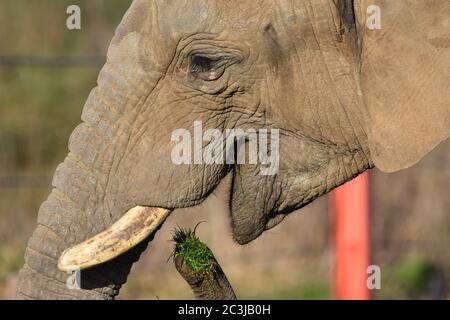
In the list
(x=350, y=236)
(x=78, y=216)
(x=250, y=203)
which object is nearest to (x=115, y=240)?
(x=78, y=216)

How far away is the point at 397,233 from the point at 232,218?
4.00m

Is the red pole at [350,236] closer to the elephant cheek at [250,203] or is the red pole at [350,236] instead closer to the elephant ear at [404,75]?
the elephant cheek at [250,203]

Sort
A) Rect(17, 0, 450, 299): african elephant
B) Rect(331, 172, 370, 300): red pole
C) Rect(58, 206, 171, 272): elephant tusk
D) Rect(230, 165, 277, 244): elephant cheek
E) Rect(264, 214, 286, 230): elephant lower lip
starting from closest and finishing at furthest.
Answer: Rect(58, 206, 171, 272): elephant tusk → Rect(17, 0, 450, 299): african elephant → Rect(230, 165, 277, 244): elephant cheek → Rect(264, 214, 286, 230): elephant lower lip → Rect(331, 172, 370, 300): red pole

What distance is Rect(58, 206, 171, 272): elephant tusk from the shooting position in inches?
135

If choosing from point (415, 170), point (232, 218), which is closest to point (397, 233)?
point (415, 170)

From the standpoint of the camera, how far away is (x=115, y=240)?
3479 millimetres

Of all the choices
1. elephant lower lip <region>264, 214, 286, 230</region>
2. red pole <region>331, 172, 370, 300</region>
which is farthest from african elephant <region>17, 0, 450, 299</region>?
red pole <region>331, 172, 370, 300</region>

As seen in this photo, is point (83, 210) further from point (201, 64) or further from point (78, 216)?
point (201, 64)

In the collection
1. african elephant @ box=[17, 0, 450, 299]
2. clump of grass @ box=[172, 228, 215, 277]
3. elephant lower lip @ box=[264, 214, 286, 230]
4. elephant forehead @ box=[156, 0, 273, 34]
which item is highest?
elephant forehead @ box=[156, 0, 273, 34]

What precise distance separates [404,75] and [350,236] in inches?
115

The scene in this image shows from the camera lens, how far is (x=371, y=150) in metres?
3.64

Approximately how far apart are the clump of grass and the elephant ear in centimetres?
54

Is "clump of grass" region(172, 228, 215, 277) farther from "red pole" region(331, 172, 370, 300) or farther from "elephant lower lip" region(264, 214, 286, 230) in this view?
"red pole" region(331, 172, 370, 300)

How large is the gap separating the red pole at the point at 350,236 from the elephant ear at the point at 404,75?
267 centimetres
